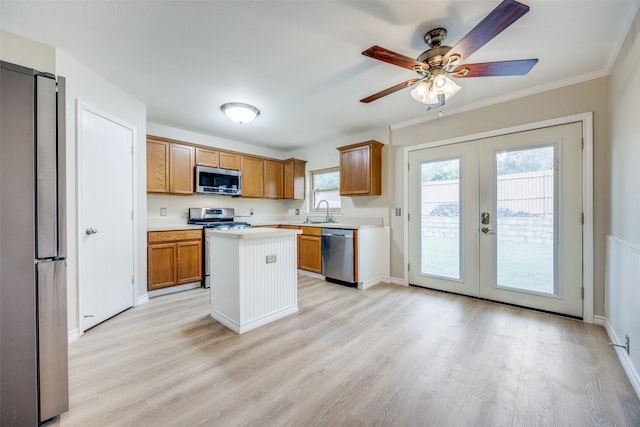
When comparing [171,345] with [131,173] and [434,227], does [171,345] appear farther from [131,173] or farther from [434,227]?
[434,227]

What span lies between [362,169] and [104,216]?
10.6 feet

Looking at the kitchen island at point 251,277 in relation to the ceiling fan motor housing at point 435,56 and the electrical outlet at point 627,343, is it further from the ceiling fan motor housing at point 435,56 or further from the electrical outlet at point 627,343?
the electrical outlet at point 627,343

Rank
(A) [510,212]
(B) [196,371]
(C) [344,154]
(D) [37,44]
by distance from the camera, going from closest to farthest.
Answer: (B) [196,371], (D) [37,44], (A) [510,212], (C) [344,154]

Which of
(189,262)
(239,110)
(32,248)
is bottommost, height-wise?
(189,262)

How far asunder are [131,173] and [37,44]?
1283 millimetres

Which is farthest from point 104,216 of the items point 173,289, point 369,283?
point 369,283

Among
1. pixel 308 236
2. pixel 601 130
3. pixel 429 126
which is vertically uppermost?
pixel 429 126

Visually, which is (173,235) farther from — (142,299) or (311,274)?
(311,274)

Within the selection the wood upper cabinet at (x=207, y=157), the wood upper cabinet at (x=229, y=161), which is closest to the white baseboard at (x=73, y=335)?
the wood upper cabinet at (x=207, y=157)

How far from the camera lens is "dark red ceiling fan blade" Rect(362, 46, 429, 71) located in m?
1.64

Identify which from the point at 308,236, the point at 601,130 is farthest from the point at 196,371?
the point at 601,130

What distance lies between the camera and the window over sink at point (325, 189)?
480 centimetres

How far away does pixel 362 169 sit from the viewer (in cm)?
397

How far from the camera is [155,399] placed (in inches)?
59.2
